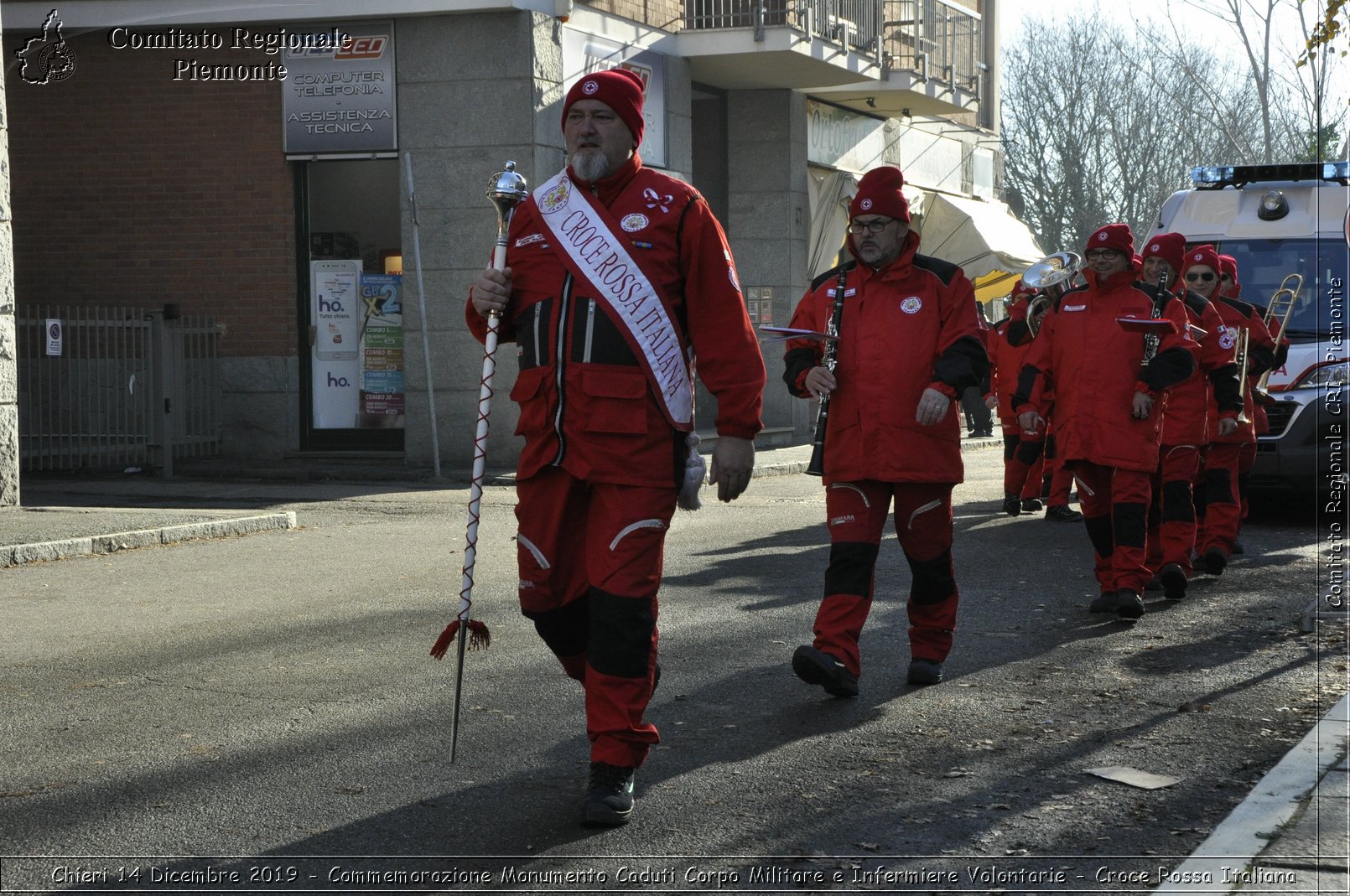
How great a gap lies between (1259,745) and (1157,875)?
1554mm

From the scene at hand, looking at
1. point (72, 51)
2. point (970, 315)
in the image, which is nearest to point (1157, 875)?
point (970, 315)

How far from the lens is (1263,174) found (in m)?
13.4

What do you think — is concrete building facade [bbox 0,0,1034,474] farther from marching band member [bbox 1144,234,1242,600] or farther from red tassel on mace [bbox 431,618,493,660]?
red tassel on mace [bbox 431,618,493,660]

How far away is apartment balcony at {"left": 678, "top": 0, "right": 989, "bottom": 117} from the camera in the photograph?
19797 mm

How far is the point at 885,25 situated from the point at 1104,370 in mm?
16045

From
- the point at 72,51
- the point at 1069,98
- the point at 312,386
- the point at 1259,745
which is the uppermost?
the point at 1069,98

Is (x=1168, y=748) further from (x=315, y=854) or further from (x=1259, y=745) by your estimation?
(x=315, y=854)

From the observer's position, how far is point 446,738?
5359 mm

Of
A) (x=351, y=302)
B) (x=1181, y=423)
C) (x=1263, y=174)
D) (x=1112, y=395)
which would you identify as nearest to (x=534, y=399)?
(x=1112, y=395)

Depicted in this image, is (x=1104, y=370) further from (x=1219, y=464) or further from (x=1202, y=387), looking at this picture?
(x=1219, y=464)

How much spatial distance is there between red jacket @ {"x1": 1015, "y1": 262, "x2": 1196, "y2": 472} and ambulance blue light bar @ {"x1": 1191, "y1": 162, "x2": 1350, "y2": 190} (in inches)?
231

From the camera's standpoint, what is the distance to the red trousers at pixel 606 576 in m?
4.48

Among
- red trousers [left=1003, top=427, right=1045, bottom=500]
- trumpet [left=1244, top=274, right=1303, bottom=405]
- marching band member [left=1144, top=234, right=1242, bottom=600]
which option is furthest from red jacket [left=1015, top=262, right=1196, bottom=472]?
red trousers [left=1003, top=427, right=1045, bottom=500]

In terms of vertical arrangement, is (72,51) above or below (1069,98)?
below
